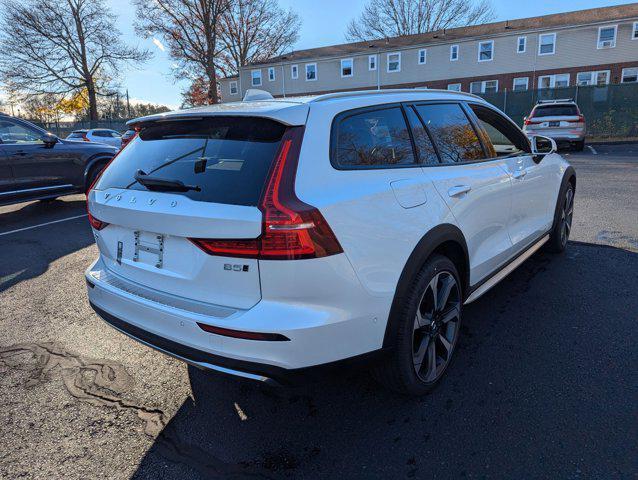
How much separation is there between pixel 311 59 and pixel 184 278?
38198mm

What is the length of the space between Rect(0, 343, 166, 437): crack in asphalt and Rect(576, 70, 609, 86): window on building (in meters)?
34.5

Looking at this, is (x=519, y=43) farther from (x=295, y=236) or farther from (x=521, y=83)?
(x=295, y=236)

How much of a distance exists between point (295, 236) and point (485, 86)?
34.4 metres

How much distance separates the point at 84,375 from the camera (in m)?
2.97

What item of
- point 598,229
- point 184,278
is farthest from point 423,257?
point 598,229

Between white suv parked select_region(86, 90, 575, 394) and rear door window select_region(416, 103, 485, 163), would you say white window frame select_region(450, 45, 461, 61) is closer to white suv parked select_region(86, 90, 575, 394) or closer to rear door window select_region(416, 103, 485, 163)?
rear door window select_region(416, 103, 485, 163)

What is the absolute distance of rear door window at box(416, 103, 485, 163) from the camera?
294cm

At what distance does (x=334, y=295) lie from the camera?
2.00 meters

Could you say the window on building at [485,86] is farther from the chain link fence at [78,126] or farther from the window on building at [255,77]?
the chain link fence at [78,126]

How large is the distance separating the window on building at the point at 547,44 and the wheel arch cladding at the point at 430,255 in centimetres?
3330

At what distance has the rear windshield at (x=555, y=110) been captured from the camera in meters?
16.9

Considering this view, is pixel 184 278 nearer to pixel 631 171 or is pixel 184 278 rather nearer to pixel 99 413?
pixel 99 413

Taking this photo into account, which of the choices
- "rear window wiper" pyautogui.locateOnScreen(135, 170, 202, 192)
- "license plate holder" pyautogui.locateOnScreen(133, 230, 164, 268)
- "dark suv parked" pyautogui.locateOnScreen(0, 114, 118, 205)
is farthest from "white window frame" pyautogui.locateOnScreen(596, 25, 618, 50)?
"license plate holder" pyautogui.locateOnScreen(133, 230, 164, 268)

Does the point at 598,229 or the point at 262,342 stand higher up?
the point at 262,342
